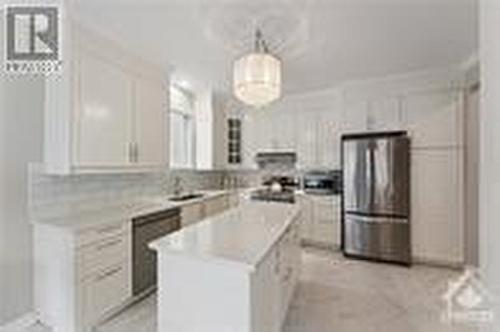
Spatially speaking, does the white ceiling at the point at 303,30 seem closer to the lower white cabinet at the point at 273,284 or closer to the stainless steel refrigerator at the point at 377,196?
the stainless steel refrigerator at the point at 377,196

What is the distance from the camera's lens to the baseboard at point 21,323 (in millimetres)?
2885

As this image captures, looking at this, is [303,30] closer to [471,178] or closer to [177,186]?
[471,178]

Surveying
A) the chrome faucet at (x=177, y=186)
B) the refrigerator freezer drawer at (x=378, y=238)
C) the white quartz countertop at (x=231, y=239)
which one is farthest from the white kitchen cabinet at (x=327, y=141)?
the white quartz countertop at (x=231, y=239)

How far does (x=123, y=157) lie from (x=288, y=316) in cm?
218

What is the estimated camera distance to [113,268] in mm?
3117

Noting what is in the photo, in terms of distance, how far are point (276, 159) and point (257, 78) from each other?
3751mm

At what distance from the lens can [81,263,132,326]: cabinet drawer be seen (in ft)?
9.31

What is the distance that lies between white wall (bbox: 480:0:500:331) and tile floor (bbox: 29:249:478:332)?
7.36 feet

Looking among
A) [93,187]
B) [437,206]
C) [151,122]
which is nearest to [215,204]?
[151,122]

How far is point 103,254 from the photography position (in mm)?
2994

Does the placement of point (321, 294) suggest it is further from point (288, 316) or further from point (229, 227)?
point (229, 227)

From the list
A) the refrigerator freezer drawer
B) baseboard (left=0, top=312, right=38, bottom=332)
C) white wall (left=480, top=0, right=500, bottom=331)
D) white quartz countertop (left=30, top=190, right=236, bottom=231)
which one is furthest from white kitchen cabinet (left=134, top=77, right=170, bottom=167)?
white wall (left=480, top=0, right=500, bottom=331)

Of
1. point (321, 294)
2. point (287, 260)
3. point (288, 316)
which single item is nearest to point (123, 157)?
point (287, 260)

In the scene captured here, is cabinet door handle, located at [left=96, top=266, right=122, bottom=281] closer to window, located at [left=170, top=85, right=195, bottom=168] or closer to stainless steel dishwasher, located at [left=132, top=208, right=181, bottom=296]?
stainless steel dishwasher, located at [left=132, top=208, right=181, bottom=296]
